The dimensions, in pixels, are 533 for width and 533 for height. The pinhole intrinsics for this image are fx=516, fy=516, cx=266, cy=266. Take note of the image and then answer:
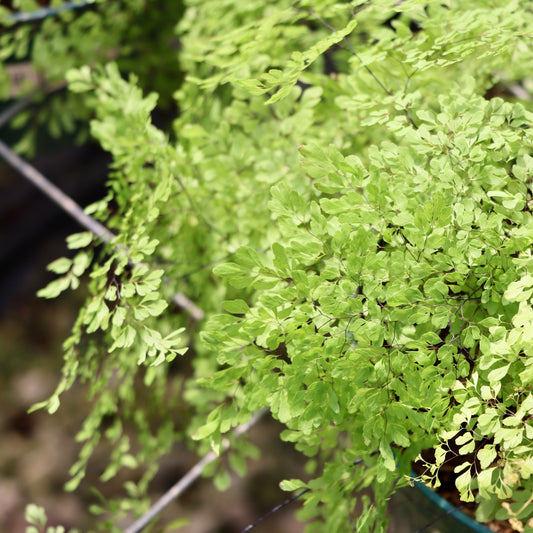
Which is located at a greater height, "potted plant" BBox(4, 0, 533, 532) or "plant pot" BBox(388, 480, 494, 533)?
"potted plant" BBox(4, 0, 533, 532)

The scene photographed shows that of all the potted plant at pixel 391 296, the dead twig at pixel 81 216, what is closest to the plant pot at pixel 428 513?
the potted plant at pixel 391 296

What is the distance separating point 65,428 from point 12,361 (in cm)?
40

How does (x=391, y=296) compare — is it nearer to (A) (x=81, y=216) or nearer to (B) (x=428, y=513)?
(B) (x=428, y=513)

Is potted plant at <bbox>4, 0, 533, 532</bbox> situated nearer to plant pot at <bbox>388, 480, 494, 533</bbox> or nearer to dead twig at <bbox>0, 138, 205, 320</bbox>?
plant pot at <bbox>388, 480, 494, 533</bbox>

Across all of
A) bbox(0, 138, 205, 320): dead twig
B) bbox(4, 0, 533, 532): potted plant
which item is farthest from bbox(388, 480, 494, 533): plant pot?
bbox(0, 138, 205, 320): dead twig

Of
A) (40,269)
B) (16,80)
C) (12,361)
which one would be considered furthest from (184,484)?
(40,269)

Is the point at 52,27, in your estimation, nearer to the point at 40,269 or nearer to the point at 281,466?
the point at 40,269

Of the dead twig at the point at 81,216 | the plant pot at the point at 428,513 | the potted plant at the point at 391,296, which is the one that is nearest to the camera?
the potted plant at the point at 391,296

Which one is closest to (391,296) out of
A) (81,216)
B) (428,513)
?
(428,513)

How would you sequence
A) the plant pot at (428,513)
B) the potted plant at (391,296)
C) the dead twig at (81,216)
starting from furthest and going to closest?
the dead twig at (81,216) < the plant pot at (428,513) < the potted plant at (391,296)

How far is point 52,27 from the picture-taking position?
133cm

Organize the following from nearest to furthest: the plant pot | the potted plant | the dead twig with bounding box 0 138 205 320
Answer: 1. the potted plant
2. the plant pot
3. the dead twig with bounding box 0 138 205 320

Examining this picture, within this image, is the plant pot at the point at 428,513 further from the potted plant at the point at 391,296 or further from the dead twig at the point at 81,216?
the dead twig at the point at 81,216

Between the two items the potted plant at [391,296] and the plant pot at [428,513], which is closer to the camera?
the potted plant at [391,296]
